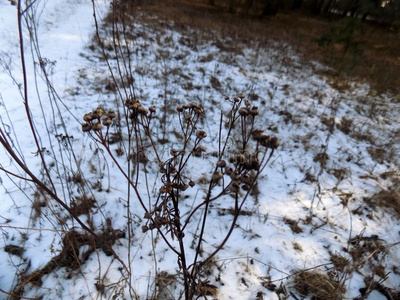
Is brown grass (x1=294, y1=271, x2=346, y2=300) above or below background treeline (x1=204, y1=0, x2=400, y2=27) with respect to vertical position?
below

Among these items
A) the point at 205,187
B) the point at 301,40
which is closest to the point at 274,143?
the point at 205,187

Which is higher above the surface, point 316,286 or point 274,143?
point 274,143

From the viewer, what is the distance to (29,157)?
2570mm

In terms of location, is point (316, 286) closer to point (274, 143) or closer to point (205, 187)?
point (205, 187)

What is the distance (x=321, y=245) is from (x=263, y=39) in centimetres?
927

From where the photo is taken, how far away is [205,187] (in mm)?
2697

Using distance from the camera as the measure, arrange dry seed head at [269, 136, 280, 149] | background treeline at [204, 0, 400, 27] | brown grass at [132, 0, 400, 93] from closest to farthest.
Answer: dry seed head at [269, 136, 280, 149] → brown grass at [132, 0, 400, 93] → background treeline at [204, 0, 400, 27]

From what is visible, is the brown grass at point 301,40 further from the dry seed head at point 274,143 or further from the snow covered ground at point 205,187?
the dry seed head at point 274,143

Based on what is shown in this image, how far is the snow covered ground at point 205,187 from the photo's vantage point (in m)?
1.78

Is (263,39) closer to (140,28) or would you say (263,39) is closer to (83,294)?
(140,28)

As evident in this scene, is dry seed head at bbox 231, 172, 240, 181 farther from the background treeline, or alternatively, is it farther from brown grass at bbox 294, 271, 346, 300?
the background treeline

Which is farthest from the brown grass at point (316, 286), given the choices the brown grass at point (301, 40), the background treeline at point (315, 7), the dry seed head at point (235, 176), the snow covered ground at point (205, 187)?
the background treeline at point (315, 7)

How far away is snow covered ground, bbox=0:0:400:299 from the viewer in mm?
1779

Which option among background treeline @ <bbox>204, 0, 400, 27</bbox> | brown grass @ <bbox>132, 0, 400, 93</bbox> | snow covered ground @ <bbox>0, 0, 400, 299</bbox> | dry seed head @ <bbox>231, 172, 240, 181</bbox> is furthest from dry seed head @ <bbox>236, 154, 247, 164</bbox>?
background treeline @ <bbox>204, 0, 400, 27</bbox>
